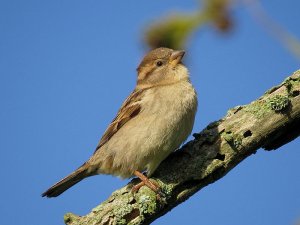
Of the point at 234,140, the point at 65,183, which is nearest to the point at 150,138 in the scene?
the point at 234,140

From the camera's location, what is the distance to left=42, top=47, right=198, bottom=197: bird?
13.5 feet

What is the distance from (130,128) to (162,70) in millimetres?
897

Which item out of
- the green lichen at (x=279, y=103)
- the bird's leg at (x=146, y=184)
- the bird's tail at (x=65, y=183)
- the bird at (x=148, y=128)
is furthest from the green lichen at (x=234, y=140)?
the bird's tail at (x=65, y=183)

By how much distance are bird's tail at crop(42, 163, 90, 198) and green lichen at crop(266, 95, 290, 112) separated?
212 cm

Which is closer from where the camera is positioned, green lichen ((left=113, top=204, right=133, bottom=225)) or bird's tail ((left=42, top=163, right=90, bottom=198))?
green lichen ((left=113, top=204, right=133, bottom=225))

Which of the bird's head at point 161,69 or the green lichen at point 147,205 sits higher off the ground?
the bird's head at point 161,69

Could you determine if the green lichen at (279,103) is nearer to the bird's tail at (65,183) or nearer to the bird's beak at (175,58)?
the bird's beak at (175,58)

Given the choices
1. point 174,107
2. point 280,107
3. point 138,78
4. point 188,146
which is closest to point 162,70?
point 138,78

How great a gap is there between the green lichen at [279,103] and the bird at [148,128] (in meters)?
0.87

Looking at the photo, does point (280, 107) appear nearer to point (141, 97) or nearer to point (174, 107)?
point (174, 107)

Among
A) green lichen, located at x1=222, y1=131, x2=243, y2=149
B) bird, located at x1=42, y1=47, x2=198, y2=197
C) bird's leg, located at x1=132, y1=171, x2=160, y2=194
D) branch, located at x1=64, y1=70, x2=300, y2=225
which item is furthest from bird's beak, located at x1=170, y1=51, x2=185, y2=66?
bird's leg, located at x1=132, y1=171, x2=160, y2=194

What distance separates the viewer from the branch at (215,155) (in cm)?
358

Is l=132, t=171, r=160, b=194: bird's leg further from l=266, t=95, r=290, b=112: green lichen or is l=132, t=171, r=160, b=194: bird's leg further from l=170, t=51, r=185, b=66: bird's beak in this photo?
l=170, t=51, r=185, b=66: bird's beak

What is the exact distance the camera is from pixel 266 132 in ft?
12.2
